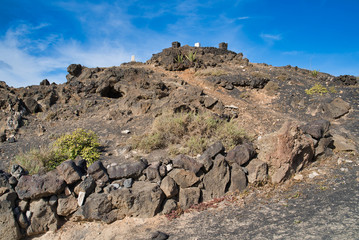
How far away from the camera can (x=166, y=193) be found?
446 cm

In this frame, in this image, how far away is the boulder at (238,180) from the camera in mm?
4812

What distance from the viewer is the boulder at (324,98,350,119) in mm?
8102

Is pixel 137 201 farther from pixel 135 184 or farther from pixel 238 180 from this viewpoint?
pixel 238 180

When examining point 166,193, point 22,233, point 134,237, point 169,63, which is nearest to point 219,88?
point 169,63


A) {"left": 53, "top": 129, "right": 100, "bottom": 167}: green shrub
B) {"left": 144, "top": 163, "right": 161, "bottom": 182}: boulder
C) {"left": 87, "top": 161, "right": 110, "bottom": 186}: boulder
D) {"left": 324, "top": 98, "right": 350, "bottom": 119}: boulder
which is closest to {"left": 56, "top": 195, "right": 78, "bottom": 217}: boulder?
{"left": 87, "top": 161, "right": 110, "bottom": 186}: boulder

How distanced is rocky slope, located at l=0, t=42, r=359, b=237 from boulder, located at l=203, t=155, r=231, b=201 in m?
0.02

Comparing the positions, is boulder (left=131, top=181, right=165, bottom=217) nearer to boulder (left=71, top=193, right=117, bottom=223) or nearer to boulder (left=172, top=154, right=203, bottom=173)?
Answer: boulder (left=71, top=193, right=117, bottom=223)

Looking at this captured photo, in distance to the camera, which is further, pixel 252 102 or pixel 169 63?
pixel 169 63

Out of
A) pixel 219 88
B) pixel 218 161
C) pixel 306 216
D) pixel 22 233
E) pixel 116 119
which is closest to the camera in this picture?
pixel 306 216

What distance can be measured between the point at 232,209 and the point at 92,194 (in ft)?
8.80

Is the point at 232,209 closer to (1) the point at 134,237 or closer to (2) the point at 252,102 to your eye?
(1) the point at 134,237

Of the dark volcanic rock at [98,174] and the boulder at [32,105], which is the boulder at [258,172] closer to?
the dark volcanic rock at [98,174]

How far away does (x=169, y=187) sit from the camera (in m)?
4.45

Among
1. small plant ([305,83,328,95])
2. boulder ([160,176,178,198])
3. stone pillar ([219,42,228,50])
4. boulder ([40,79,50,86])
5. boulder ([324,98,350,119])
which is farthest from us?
stone pillar ([219,42,228,50])
